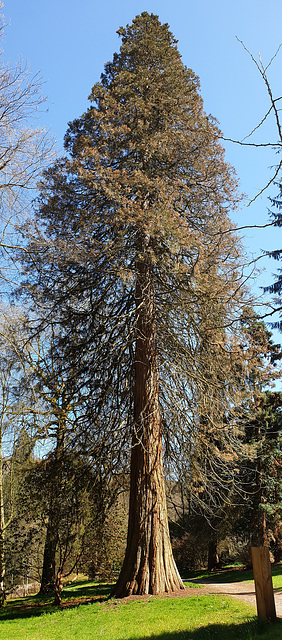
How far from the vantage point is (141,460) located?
332 inches

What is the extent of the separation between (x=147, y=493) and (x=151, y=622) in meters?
2.29

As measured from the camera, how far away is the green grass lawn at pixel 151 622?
17.0 feet

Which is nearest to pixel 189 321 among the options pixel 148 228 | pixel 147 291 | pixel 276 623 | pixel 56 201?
pixel 147 291

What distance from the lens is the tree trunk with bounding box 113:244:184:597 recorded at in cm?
773

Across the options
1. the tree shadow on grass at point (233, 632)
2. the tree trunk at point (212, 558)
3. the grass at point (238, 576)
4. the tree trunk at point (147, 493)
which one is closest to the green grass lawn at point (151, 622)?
the tree shadow on grass at point (233, 632)

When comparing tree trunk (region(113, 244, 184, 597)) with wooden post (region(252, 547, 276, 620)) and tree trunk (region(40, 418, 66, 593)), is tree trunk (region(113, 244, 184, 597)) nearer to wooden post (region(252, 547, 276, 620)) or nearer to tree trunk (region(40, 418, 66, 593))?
tree trunk (region(40, 418, 66, 593))

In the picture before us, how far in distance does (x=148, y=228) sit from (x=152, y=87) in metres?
4.26

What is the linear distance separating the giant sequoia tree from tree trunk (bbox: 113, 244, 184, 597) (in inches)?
1.0

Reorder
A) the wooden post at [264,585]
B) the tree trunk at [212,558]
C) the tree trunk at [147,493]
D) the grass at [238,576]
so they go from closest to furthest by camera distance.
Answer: the wooden post at [264,585] → the tree trunk at [147,493] → the grass at [238,576] → the tree trunk at [212,558]

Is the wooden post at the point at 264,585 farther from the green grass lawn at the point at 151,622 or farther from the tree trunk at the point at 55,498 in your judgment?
the tree trunk at the point at 55,498

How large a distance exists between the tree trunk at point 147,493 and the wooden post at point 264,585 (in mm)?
2919

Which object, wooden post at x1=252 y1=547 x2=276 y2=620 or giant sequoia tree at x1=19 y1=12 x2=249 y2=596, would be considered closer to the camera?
wooden post at x1=252 y1=547 x2=276 y2=620

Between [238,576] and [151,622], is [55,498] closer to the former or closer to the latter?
[151,622]

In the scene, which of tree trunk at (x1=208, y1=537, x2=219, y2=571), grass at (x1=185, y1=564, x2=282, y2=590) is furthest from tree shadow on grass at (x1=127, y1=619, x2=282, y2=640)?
tree trunk at (x1=208, y1=537, x2=219, y2=571)
